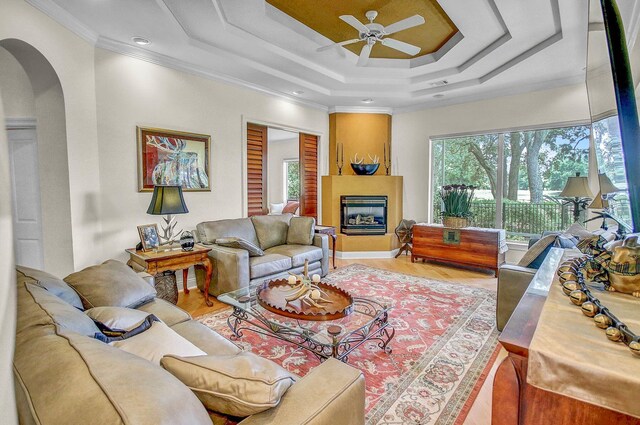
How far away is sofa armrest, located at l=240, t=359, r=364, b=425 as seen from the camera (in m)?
0.93

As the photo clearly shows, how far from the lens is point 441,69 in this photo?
4.46 m

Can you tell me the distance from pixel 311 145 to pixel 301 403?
5.24m

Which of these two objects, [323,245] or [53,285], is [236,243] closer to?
[323,245]

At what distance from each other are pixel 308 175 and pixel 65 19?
3861 millimetres

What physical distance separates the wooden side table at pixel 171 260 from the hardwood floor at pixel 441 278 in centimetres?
16

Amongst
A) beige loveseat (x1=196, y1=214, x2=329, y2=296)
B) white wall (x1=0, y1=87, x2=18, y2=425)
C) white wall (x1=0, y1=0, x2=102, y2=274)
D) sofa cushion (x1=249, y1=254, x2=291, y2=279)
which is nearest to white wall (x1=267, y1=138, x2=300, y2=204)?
beige loveseat (x1=196, y1=214, x2=329, y2=296)

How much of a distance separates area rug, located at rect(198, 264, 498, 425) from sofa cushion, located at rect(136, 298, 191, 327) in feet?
2.25

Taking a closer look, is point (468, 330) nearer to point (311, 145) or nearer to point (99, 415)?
point (99, 415)

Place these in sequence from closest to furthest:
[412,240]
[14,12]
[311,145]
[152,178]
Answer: [14,12] → [152,178] → [412,240] → [311,145]

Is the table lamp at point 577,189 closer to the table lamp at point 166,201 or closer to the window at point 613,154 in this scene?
the window at point 613,154

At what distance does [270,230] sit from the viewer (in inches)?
173

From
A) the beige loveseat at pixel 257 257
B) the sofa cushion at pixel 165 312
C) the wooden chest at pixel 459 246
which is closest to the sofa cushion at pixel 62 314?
the sofa cushion at pixel 165 312

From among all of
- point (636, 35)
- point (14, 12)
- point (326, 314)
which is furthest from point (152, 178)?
point (636, 35)

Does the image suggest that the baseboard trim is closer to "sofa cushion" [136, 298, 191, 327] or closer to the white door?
"sofa cushion" [136, 298, 191, 327]
